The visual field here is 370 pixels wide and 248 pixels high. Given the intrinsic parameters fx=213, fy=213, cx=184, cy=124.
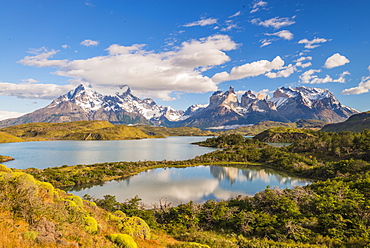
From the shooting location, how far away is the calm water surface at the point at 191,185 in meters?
63.4

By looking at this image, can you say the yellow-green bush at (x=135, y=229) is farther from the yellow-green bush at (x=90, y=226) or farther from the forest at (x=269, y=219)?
the yellow-green bush at (x=90, y=226)

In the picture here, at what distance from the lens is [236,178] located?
91375 millimetres

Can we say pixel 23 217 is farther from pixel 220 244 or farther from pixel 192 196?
pixel 192 196

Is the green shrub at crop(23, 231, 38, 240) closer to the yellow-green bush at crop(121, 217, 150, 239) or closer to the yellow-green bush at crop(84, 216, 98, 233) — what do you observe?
the yellow-green bush at crop(84, 216, 98, 233)

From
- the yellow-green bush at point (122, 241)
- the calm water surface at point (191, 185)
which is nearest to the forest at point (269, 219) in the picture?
the yellow-green bush at point (122, 241)

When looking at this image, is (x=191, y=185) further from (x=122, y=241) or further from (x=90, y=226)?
(x=122, y=241)

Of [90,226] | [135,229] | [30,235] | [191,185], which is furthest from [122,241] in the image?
[191,185]

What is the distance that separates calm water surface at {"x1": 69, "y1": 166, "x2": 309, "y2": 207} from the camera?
6344 cm

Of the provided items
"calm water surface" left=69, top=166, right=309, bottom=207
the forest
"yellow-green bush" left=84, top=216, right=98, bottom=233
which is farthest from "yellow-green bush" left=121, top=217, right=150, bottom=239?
"calm water surface" left=69, top=166, right=309, bottom=207

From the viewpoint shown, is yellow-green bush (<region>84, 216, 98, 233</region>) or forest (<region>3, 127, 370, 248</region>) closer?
yellow-green bush (<region>84, 216, 98, 233</region>)

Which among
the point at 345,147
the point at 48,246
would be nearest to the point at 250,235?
the point at 48,246

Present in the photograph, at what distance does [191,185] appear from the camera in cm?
7738

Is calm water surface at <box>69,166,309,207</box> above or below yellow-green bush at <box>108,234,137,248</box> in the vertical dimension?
below

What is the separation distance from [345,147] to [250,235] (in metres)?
118
